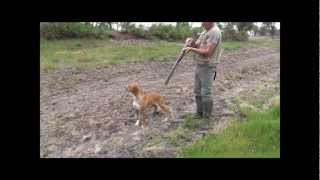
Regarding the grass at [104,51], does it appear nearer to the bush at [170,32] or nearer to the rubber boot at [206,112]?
the bush at [170,32]

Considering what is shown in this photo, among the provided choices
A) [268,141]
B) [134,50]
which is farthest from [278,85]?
[134,50]

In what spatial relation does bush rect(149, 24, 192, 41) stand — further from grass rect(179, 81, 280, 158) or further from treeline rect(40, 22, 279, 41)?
grass rect(179, 81, 280, 158)

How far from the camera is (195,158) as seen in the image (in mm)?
5770

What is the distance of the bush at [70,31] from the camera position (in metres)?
6.03

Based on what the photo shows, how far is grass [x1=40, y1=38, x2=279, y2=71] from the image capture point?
20.1 ft

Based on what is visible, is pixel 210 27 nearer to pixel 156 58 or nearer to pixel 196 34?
pixel 196 34

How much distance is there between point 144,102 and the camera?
592 centimetres

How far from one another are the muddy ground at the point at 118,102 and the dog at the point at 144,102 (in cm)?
10

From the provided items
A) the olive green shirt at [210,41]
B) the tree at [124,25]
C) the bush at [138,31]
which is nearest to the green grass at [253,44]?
the olive green shirt at [210,41]

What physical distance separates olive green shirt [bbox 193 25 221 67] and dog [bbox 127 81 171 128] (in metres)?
0.52

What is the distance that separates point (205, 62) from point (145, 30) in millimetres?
734

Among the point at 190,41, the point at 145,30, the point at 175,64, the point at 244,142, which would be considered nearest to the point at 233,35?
the point at 190,41

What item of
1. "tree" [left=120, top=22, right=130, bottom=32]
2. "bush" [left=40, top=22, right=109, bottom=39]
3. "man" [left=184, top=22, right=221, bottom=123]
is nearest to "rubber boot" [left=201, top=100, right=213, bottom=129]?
"man" [left=184, top=22, right=221, bottom=123]

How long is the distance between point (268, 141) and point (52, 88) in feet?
6.94
